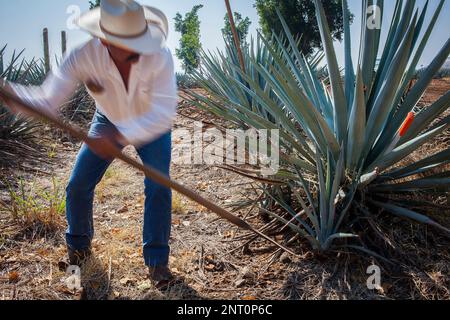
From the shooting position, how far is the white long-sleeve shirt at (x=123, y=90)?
7.18ft

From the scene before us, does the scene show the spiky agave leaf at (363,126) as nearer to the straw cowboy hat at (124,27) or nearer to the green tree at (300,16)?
the straw cowboy hat at (124,27)

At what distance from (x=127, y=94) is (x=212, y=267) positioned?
3.79ft

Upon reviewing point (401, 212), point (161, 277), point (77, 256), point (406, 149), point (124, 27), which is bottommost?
point (161, 277)

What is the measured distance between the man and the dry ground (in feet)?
0.79

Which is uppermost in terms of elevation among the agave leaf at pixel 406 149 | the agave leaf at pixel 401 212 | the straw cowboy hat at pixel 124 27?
the straw cowboy hat at pixel 124 27

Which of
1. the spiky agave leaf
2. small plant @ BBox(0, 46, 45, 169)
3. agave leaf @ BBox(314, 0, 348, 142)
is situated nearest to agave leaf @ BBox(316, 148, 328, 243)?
the spiky agave leaf

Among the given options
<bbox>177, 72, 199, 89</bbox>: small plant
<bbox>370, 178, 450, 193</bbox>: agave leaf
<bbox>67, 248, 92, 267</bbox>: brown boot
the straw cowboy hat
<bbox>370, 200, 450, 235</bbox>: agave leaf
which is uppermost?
<bbox>177, 72, 199, 89</bbox>: small plant

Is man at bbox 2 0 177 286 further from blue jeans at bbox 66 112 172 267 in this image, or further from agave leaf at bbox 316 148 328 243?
agave leaf at bbox 316 148 328 243

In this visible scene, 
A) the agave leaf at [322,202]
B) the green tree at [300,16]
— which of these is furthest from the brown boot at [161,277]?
the green tree at [300,16]

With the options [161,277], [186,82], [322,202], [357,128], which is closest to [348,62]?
[357,128]

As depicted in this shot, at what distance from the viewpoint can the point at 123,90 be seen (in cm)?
227

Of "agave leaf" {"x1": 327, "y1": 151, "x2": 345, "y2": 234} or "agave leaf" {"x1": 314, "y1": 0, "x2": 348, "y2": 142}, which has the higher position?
"agave leaf" {"x1": 314, "y1": 0, "x2": 348, "y2": 142}

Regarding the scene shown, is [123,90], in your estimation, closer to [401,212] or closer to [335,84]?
[335,84]

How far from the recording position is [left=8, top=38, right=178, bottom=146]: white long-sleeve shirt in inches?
86.2
